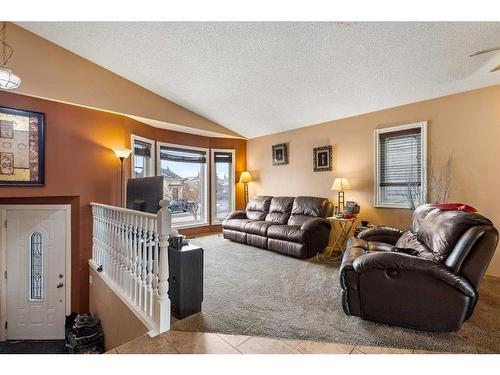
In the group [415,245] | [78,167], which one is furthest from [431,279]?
[78,167]

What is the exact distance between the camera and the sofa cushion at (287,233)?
382cm

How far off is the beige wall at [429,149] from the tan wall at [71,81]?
292cm

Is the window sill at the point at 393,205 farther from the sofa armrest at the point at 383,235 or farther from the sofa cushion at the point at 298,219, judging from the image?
the sofa cushion at the point at 298,219

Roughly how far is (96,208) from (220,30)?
296 centimetres

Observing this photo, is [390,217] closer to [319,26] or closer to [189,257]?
[319,26]

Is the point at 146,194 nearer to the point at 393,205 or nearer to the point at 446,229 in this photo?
the point at 446,229

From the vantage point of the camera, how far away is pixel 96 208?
11.7 feet

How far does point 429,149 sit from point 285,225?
8.11 feet

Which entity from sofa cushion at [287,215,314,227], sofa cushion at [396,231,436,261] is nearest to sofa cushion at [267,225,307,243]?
sofa cushion at [287,215,314,227]

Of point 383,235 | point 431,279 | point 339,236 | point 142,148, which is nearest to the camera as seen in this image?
point 431,279

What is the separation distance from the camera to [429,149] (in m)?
3.54

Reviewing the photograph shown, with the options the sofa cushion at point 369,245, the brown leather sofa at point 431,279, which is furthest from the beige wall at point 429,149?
the brown leather sofa at point 431,279

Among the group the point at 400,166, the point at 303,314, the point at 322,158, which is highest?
the point at 322,158

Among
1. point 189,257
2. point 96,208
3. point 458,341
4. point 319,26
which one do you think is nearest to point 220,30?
point 319,26
